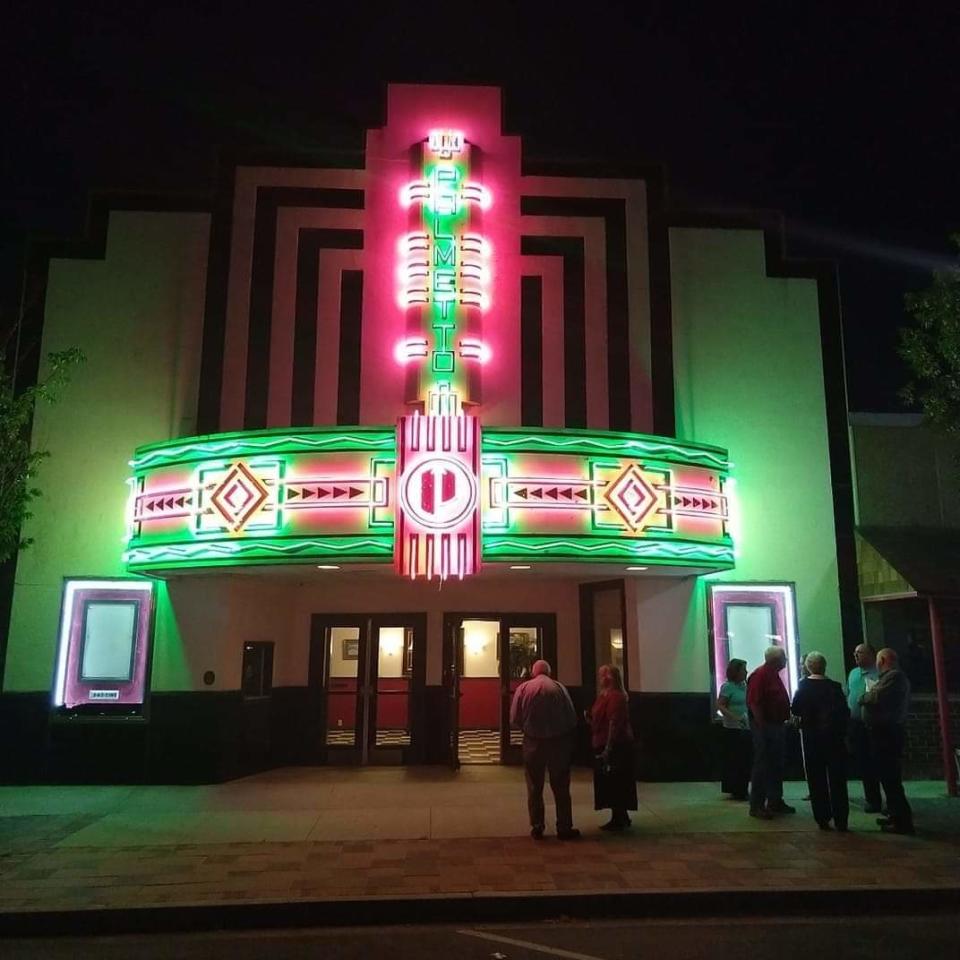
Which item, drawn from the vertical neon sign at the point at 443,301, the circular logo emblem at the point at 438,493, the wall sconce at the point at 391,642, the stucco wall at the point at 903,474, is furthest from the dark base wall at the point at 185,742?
the vertical neon sign at the point at 443,301

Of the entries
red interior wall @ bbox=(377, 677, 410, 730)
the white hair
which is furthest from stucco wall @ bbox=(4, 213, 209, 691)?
the white hair

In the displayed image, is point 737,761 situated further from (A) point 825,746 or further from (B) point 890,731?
(B) point 890,731

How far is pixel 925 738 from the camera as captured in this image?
447 inches

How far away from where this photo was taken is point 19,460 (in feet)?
32.4

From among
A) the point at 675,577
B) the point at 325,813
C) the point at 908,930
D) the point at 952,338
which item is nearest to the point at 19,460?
→ the point at 325,813

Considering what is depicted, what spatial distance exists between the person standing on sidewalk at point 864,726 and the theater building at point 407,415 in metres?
1.76

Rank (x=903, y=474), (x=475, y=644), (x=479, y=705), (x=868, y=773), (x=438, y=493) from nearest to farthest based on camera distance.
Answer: (x=868, y=773), (x=438, y=493), (x=903, y=474), (x=475, y=644), (x=479, y=705)

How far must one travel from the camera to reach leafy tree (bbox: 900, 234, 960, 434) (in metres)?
10.4

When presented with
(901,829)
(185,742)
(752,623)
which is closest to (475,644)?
(752,623)

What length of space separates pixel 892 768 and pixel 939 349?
5.31m

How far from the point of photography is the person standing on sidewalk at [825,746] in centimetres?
838

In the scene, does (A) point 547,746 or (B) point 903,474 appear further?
(B) point 903,474

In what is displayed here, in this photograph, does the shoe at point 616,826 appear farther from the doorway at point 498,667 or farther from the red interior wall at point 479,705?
the red interior wall at point 479,705

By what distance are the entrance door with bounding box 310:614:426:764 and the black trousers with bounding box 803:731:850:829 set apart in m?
6.16
